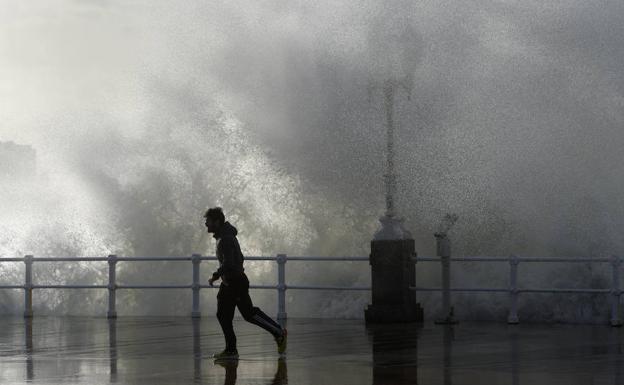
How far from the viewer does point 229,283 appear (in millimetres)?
15375

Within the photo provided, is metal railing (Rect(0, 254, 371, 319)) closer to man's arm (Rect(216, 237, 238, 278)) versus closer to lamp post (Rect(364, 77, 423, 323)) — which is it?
lamp post (Rect(364, 77, 423, 323))

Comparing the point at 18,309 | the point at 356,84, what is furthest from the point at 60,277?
the point at 356,84

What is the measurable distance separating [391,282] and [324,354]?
5.26 metres

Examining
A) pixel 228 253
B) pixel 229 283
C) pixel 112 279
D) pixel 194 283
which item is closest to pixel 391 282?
pixel 194 283

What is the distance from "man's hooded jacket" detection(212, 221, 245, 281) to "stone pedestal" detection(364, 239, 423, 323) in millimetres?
5855

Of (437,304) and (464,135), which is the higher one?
(464,135)

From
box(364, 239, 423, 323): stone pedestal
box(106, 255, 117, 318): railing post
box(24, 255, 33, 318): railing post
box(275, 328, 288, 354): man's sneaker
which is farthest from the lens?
box(24, 255, 33, 318): railing post

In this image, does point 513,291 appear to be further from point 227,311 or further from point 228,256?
point 228,256

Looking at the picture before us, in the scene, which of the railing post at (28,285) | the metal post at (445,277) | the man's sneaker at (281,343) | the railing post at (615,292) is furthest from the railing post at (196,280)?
the man's sneaker at (281,343)

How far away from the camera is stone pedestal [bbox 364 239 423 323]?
20922 millimetres

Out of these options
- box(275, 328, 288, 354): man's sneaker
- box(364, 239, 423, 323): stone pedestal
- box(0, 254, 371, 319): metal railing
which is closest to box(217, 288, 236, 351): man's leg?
box(275, 328, 288, 354): man's sneaker

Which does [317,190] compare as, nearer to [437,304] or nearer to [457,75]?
[457,75]

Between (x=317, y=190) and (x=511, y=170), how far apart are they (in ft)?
16.5

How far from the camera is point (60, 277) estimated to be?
127 ft
